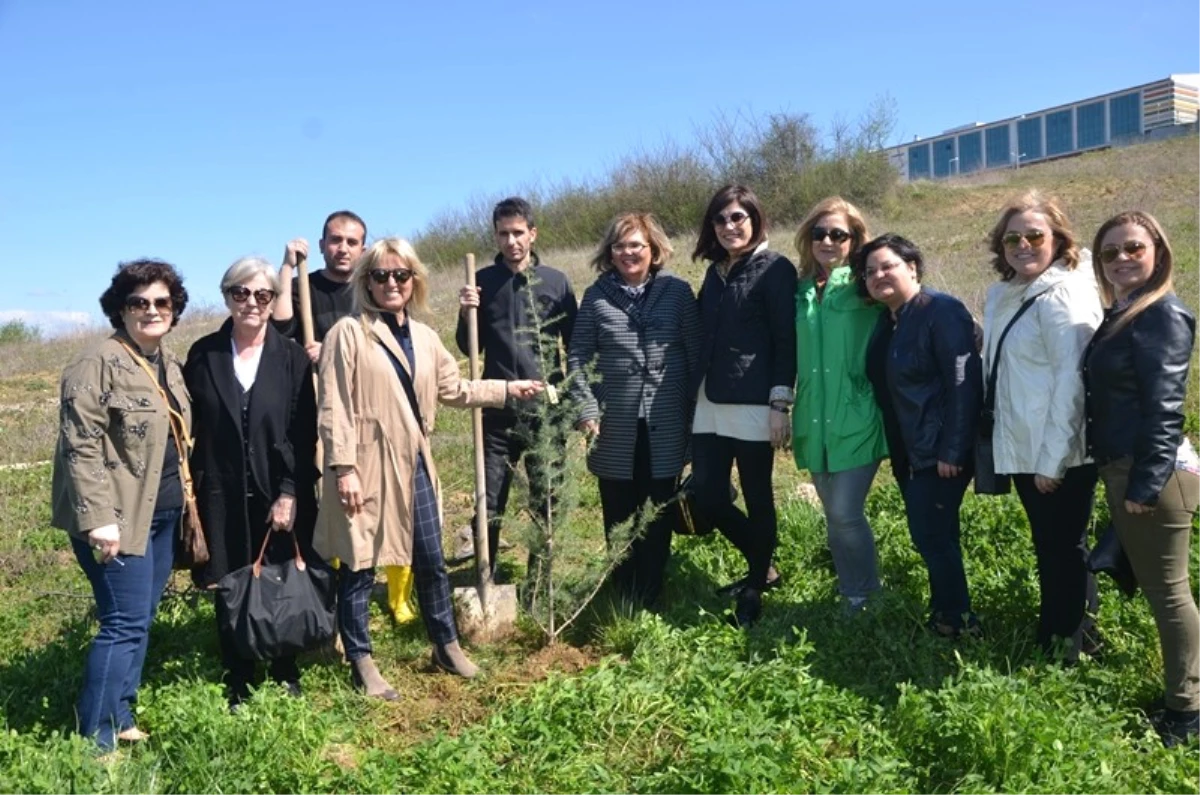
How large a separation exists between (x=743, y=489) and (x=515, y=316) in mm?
1540

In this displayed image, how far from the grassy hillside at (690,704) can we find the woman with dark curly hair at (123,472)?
250 millimetres

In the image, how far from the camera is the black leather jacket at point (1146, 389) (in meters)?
3.29

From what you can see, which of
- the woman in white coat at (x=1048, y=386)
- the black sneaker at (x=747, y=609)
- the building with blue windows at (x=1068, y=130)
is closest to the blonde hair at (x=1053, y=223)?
the woman in white coat at (x=1048, y=386)

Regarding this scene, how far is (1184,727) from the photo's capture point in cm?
352

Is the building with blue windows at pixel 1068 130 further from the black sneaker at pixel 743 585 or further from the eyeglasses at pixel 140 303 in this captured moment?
the eyeglasses at pixel 140 303

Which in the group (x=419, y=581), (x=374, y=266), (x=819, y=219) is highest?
(x=819, y=219)

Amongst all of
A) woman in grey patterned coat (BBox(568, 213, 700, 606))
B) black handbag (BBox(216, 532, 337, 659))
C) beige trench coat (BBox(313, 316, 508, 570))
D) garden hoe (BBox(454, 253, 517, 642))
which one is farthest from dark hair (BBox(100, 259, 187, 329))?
woman in grey patterned coat (BBox(568, 213, 700, 606))

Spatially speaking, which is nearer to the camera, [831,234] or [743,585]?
[831,234]

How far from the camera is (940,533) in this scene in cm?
420

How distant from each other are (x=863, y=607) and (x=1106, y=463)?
141 cm

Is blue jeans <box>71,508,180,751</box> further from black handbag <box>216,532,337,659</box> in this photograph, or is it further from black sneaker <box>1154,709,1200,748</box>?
black sneaker <box>1154,709,1200,748</box>

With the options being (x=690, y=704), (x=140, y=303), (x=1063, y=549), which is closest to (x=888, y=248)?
(x=1063, y=549)

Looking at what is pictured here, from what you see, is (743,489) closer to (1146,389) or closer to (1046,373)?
(1046,373)

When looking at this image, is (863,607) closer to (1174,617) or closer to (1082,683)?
(1082,683)
